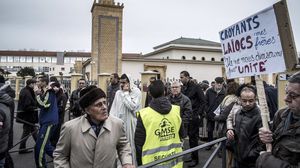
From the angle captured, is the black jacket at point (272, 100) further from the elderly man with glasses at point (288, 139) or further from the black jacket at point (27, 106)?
the black jacket at point (27, 106)

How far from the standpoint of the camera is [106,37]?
2789 cm

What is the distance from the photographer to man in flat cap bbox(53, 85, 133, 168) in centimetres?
237

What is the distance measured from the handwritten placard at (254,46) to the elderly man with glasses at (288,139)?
336 mm

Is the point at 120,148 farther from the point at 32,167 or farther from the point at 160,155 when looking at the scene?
the point at 32,167

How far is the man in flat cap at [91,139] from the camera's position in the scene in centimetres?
237

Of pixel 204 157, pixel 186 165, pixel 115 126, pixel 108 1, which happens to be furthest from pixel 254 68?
pixel 108 1

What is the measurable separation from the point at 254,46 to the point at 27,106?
607 cm

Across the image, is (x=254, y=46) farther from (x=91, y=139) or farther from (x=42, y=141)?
(x=42, y=141)

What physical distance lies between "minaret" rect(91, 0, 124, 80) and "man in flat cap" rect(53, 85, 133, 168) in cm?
2493

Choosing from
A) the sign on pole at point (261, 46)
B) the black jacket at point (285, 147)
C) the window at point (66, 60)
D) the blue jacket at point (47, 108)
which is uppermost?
the window at point (66, 60)

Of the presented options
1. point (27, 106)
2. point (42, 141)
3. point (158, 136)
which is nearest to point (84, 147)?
point (158, 136)

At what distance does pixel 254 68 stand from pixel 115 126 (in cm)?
144

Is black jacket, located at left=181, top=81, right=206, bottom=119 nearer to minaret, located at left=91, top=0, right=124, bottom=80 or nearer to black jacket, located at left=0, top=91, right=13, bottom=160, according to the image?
black jacket, located at left=0, top=91, right=13, bottom=160

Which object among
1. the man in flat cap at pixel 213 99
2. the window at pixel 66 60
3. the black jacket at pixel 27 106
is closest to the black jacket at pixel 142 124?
the man in flat cap at pixel 213 99
